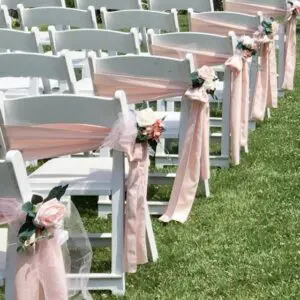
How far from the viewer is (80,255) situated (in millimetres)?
3826

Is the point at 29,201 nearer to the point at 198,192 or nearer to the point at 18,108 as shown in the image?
the point at 18,108

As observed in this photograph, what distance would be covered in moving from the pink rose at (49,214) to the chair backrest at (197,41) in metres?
3.52

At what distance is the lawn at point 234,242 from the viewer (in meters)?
4.64

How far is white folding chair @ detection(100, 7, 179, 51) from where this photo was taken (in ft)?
26.6

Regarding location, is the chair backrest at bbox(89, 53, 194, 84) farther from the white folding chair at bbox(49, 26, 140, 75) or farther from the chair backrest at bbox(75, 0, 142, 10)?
the chair backrest at bbox(75, 0, 142, 10)

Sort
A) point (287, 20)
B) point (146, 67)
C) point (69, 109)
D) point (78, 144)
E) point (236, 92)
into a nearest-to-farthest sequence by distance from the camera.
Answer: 1. point (69, 109)
2. point (78, 144)
3. point (146, 67)
4. point (236, 92)
5. point (287, 20)

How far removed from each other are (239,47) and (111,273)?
9.49ft

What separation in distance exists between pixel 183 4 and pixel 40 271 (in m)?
7.02

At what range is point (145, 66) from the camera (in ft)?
17.7

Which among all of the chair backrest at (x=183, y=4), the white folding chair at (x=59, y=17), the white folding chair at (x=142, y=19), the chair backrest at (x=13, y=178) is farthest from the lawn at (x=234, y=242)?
the chair backrest at (x=183, y=4)

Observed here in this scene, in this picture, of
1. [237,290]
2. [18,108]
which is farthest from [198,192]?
[18,108]

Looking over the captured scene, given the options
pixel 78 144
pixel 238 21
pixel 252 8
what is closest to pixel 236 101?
pixel 238 21

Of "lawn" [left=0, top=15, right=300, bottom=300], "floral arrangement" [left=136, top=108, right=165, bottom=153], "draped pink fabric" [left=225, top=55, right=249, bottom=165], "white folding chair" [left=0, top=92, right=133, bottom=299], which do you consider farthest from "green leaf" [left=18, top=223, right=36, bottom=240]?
"draped pink fabric" [left=225, top=55, right=249, bottom=165]

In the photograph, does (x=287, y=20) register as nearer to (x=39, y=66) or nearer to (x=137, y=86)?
(x=137, y=86)
